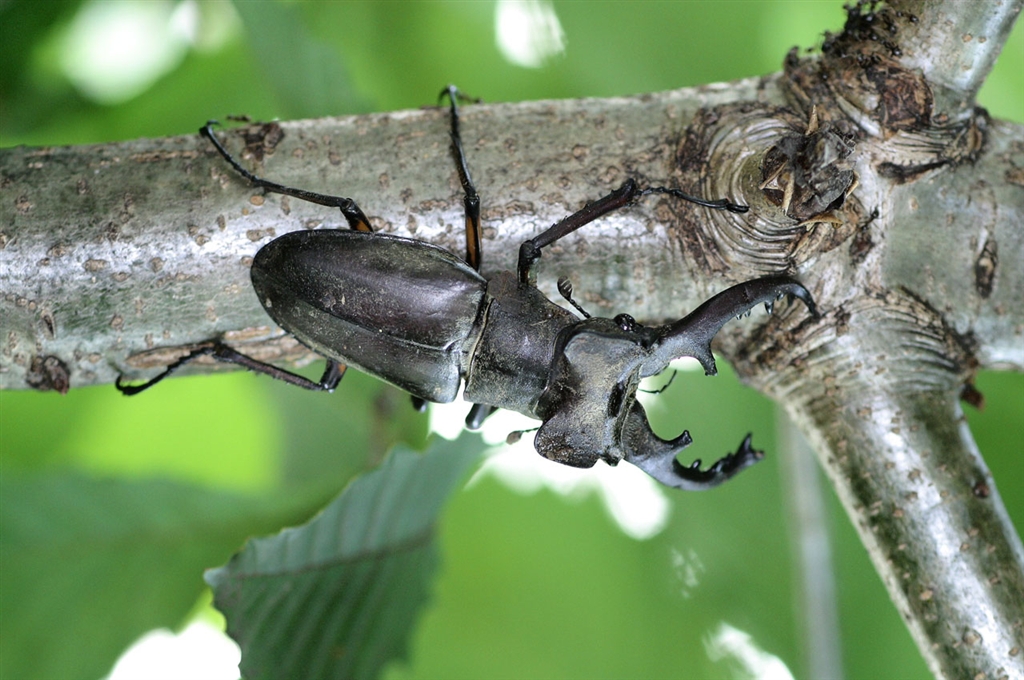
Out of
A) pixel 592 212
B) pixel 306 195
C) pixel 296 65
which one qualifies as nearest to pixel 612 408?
pixel 592 212

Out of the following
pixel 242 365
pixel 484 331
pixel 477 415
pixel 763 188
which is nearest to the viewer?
pixel 763 188

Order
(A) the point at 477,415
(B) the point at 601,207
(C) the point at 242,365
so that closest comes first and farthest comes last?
(B) the point at 601,207 < (C) the point at 242,365 < (A) the point at 477,415

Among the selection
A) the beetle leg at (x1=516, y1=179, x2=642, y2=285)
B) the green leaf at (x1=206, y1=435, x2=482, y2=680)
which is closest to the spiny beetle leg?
the beetle leg at (x1=516, y1=179, x2=642, y2=285)

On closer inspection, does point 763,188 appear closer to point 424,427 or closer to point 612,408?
point 612,408

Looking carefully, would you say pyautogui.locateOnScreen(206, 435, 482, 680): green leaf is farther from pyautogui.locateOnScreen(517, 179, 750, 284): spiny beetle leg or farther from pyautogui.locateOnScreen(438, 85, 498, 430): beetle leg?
pyautogui.locateOnScreen(517, 179, 750, 284): spiny beetle leg

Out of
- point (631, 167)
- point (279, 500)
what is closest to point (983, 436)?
point (631, 167)

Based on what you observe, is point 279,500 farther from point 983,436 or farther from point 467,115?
point 983,436
